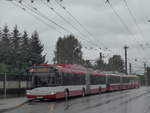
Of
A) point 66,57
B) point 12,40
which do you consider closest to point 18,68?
point 12,40

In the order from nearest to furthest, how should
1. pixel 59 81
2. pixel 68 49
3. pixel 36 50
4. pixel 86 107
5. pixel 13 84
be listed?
pixel 86 107 → pixel 59 81 → pixel 13 84 → pixel 36 50 → pixel 68 49

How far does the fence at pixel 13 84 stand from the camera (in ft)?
80.9

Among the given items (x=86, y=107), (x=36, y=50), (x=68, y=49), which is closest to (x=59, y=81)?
(x=86, y=107)

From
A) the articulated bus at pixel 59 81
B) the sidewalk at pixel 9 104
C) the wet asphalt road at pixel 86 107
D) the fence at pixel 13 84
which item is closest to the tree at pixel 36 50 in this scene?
the articulated bus at pixel 59 81

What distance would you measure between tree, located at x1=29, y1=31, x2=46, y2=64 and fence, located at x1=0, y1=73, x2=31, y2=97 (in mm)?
28975

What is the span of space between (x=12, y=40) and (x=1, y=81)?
4411 centimetres

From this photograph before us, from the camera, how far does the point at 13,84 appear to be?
26391mm

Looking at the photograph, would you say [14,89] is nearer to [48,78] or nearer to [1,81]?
[1,81]

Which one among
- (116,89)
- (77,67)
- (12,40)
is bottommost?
(116,89)

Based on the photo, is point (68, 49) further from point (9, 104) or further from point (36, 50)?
point (9, 104)

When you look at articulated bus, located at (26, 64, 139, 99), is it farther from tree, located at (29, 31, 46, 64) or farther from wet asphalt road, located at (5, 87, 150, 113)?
tree, located at (29, 31, 46, 64)


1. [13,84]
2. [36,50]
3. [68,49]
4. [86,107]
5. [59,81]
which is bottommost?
[86,107]

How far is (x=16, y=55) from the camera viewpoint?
2190 inches

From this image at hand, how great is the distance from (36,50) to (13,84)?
3664 cm
